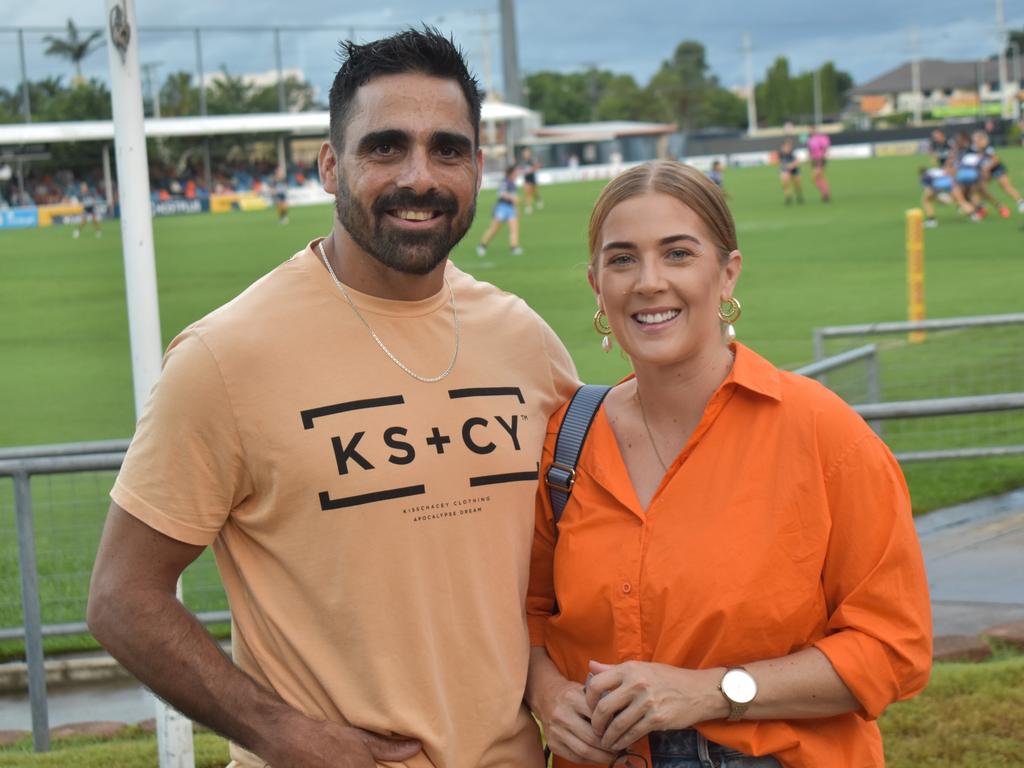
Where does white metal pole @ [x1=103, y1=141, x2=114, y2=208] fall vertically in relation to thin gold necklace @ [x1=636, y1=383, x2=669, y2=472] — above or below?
above

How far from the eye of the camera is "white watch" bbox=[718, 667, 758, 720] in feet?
7.64

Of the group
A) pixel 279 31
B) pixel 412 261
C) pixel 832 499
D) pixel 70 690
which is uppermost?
pixel 279 31

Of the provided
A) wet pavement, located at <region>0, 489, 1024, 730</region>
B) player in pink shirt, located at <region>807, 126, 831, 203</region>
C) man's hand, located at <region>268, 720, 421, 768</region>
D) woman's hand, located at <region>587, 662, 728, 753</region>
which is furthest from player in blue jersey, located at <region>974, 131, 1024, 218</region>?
man's hand, located at <region>268, 720, 421, 768</region>

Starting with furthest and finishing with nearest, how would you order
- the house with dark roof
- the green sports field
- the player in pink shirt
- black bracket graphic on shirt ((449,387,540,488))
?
A: the house with dark roof, the player in pink shirt, the green sports field, black bracket graphic on shirt ((449,387,540,488))

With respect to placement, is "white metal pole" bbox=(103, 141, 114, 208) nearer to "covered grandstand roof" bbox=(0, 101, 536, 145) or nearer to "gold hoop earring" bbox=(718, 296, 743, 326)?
"covered grandstand roof" bbox=(0, 101, 536, 145)

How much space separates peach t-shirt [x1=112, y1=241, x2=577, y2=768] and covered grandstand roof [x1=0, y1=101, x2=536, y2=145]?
54553 millimetres

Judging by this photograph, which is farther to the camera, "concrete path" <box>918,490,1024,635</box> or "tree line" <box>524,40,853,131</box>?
"tree line" <box>524,40,853,131</box>

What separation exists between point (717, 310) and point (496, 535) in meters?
0.63

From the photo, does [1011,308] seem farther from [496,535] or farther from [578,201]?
[578,201]

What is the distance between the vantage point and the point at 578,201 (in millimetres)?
45844

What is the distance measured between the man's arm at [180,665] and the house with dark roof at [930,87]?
164 m

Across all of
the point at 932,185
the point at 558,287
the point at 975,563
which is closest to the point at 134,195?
the point at 975,563

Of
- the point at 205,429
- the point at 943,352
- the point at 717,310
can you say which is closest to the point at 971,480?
the point at 943,352

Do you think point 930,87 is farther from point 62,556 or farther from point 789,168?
point 62,556
